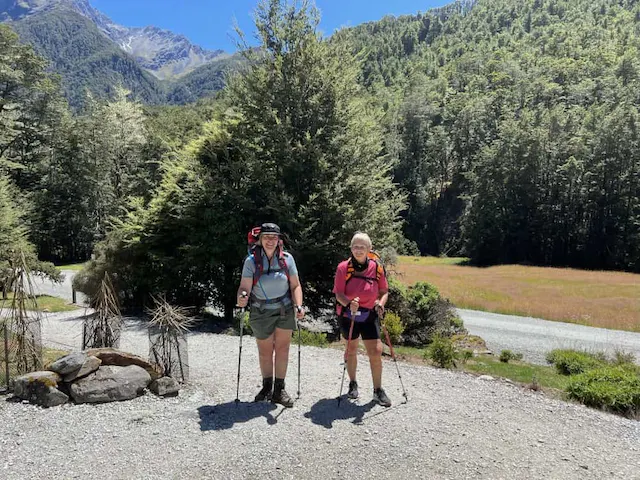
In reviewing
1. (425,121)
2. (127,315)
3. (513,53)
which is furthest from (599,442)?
(513,53)

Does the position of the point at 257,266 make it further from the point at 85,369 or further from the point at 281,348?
the point at 85,369

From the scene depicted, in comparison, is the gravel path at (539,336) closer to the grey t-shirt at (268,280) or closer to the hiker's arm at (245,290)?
the grey t-shirt at (268,280)

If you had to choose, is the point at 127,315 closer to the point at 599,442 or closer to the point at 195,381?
the point at 195,381

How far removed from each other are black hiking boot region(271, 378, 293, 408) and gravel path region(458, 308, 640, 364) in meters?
11.6

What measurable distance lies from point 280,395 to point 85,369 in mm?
2787

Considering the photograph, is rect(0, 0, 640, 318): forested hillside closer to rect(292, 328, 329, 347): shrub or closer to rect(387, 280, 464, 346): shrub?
rect(387, 280, 464, 346): shrub

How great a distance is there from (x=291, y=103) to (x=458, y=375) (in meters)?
10.3

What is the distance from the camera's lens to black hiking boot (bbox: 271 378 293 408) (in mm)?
6448

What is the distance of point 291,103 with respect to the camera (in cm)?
1516

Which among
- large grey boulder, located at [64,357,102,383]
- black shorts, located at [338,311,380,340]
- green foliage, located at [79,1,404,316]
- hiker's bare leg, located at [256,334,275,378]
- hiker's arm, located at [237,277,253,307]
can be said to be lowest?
large grey boulder, located at [64,357,102,383]

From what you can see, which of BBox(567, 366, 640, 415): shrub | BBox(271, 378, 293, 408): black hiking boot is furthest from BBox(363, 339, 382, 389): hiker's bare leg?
BBox(567, 366, 640, 415): shrub

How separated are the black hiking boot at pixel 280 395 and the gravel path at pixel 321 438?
0.13m

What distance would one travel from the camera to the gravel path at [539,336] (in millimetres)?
17420

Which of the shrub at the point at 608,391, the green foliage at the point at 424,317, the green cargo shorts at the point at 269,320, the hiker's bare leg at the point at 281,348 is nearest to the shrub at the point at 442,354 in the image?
the shrub at the point at 608,391
